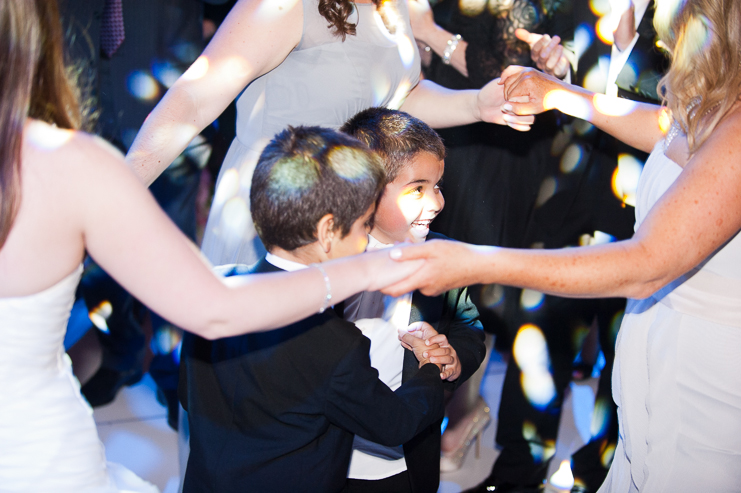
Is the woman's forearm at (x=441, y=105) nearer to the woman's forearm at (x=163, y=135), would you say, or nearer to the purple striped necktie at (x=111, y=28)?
the woman's forearm at (x=163, y=135)

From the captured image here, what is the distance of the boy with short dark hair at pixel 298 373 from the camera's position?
3.85 ft

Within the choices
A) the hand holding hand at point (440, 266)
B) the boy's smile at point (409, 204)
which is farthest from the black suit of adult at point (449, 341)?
the hand holding hand at point (440, 266)

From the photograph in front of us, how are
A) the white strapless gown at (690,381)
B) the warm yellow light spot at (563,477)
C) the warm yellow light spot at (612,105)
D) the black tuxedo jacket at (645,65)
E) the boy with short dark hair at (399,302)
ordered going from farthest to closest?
the warm yellow light spot at (563,477), the black tuxedo jacket at (645,65), the warm yellow light spot at (612,105), the boy with short dark hair at (399,302), the white strapless gown at (690,381)

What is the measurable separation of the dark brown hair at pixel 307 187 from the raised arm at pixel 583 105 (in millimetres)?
779

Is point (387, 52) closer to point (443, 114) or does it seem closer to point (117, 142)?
point (443, 114)

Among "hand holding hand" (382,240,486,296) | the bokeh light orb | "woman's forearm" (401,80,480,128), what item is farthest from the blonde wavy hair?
the bokeh light orb

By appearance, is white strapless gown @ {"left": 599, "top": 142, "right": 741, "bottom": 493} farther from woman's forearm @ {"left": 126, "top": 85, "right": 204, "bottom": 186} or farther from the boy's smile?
woman's forearm @ {"left": 126, "top": 85, "right": 204, "bottom": 186}

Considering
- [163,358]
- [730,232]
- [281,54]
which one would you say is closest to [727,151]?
[730,232]

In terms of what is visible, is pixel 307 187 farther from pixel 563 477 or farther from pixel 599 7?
pixel 599 7

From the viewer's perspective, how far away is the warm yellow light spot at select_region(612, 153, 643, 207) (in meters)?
2.47

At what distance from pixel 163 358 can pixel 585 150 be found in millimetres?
2100

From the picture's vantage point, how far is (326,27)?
1.57 meters

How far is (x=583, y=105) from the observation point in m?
1.84

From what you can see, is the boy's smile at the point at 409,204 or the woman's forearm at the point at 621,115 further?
the woman's forearm at the point at 621,115
